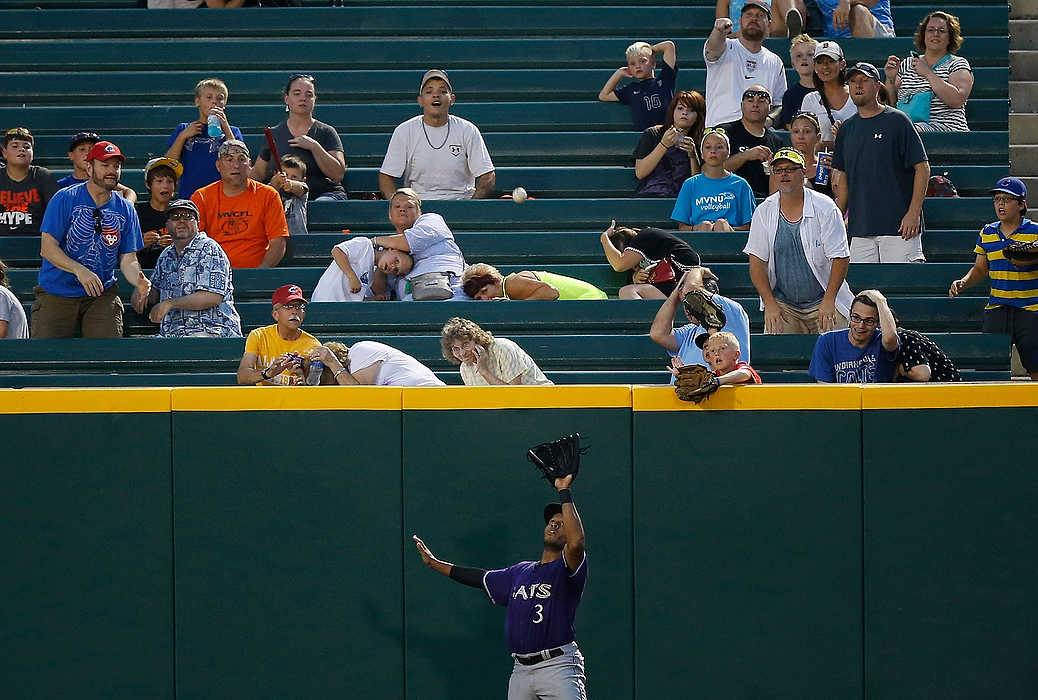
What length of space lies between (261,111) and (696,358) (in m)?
5.79

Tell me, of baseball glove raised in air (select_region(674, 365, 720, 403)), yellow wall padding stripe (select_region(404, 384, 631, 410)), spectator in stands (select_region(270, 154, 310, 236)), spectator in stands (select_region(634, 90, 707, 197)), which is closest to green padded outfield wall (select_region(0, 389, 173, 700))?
yellow wall padding stripe (select_region(404, 384, 631, 410))

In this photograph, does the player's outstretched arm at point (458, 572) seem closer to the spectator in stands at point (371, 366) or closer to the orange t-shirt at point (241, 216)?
the spectator in stands at point (371, 366)

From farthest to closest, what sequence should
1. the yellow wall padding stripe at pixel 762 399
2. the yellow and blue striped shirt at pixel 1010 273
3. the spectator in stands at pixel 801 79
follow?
the spectator in stands at pixel 801 79
the yellow and blue striped shirt at pixel 1010 273
the yellow wall padding stripe at pixel 762 399

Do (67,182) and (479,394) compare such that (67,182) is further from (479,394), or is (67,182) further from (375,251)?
(479,394)

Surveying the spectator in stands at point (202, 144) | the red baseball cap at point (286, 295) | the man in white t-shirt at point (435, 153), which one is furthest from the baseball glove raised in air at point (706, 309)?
the spectator in stands at point (202, 144)

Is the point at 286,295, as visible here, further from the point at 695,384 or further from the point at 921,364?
the point at 921,364

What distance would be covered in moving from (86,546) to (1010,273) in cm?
649

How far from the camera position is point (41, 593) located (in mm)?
8055

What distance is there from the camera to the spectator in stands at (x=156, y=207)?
10828 millimetres

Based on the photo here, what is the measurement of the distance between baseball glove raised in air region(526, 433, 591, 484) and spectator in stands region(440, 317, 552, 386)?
1482 millimetres

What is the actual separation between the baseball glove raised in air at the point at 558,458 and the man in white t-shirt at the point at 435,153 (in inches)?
200

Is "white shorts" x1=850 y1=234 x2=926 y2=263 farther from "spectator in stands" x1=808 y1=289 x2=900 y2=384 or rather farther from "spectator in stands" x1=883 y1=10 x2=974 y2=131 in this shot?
"spectator in stands" x1=808 y1=289 x2=900 y2=384

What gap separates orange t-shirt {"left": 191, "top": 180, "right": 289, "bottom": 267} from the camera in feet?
35.4

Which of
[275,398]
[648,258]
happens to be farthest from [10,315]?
[648,258]
